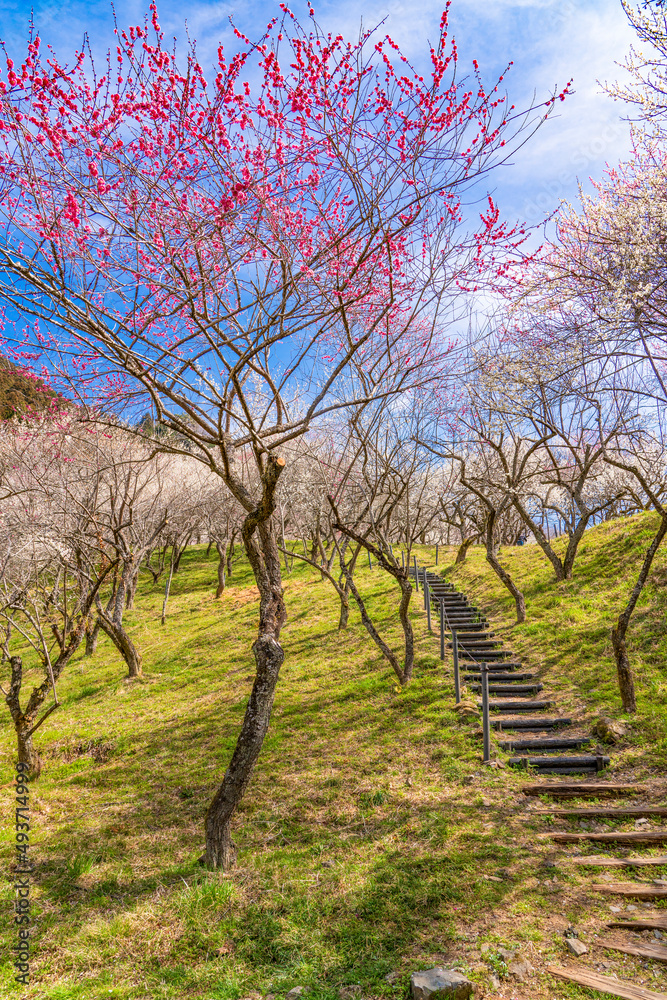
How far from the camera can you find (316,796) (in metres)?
7.79

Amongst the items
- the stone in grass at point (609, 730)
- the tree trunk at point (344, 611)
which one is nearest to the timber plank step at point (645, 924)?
the stone in grass at point (609, 730)

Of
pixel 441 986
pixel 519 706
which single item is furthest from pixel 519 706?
pixel 441 986

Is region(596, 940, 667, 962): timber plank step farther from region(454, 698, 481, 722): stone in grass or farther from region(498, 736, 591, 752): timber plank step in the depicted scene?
region(454, 698, 481, 722): stone in grass

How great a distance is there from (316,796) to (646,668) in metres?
6.25

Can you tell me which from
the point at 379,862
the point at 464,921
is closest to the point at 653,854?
the point at 464,921

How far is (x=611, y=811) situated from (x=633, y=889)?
1.53 meters

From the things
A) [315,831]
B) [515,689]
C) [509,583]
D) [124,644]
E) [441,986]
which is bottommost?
[315,831]

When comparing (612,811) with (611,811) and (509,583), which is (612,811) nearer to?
(611,811)

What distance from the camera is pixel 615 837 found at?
5.78m

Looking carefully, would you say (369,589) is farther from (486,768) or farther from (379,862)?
(379,862)

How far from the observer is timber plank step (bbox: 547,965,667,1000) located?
368 cm

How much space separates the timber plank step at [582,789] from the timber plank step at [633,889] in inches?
74.0

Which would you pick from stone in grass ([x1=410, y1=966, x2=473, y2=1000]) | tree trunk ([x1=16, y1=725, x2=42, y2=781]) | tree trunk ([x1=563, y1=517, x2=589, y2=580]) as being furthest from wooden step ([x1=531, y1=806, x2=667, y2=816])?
tree trunk ([x1=563, y1=517, x2=589, y2=580])

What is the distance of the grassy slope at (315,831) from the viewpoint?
4.50m
